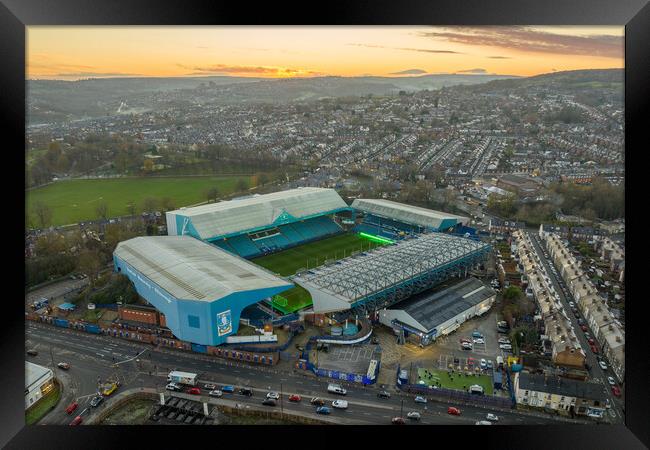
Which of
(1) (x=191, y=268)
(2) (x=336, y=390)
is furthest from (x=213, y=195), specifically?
(2) (x=336, y=390)

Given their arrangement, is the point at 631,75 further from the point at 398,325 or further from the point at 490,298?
the point at 490,298

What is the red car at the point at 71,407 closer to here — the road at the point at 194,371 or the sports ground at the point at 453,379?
the road at the point at 194,371

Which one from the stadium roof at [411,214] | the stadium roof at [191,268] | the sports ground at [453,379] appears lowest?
the sports ground at [453,379]

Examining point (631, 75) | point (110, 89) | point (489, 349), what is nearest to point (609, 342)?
point (489, 349)

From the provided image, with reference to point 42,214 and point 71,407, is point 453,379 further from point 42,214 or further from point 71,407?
point 42,214

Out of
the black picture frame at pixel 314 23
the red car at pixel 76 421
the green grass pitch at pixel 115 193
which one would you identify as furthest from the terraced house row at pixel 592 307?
the green grass pitch at pixel 115 193

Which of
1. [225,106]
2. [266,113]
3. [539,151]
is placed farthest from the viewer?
[266,113]
